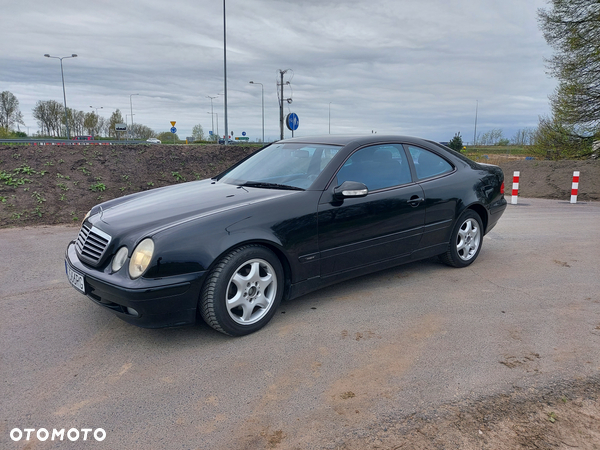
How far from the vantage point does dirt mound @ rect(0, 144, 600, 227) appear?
8758mm

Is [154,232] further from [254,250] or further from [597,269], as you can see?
[597,269]

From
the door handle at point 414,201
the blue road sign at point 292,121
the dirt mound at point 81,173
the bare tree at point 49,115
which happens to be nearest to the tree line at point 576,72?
the blue road sign at point 292,121

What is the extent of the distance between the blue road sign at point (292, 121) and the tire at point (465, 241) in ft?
50.2

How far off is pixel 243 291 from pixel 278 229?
0.56 meters

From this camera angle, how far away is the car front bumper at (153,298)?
10.00ft

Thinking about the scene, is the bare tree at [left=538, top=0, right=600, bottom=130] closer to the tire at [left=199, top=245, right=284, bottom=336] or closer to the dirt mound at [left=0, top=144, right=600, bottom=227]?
the dirt mound at [left=0, top=144, right=600, bottom=227]

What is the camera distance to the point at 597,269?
17.5ft

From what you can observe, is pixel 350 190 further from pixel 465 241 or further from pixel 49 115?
pixel 49 115

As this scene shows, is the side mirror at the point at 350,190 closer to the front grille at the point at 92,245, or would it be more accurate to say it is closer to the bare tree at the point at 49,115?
the front grille at the point at 92,245

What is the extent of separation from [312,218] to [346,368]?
1.28 m

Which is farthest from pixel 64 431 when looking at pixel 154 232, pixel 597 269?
pixel 597 269

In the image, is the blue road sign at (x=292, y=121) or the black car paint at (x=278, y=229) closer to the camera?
the black car paint at (x=278, y=229)

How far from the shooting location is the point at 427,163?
16.1ft

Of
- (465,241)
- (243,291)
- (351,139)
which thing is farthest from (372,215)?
(465,241)
